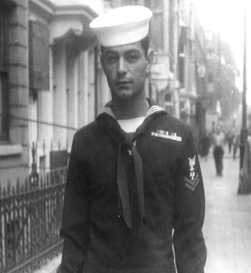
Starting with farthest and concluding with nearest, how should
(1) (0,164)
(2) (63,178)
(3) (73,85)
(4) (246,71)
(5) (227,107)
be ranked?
(5) (227,107) → (4) (246,71) → (3) (73,85) → (1) (0,164) → (2) (63,178)

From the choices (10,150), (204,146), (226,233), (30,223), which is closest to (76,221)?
(30,223)

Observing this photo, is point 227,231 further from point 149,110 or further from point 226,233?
point 149,110

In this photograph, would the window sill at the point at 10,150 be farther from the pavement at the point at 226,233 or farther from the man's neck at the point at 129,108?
the man's neck at the point at 129,108

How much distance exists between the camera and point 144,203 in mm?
2838

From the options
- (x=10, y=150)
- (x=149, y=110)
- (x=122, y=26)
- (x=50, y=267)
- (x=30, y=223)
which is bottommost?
(x=50, y=267)

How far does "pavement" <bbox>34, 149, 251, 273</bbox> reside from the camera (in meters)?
7.98

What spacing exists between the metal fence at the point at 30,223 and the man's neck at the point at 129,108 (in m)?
3.66

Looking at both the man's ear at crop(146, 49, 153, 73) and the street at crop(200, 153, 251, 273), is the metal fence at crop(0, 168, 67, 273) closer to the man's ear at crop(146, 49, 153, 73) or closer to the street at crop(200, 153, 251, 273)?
the street at crop(200, 153, 251, 273)

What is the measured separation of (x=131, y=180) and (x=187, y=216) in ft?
0.92

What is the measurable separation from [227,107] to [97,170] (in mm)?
47080

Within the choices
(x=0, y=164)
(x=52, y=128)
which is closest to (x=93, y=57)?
(x=52, y=128)

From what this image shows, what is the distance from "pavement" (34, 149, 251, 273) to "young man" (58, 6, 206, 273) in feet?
15.5

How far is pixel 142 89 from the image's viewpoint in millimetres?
2951

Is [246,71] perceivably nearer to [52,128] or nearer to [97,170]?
[52,128]
